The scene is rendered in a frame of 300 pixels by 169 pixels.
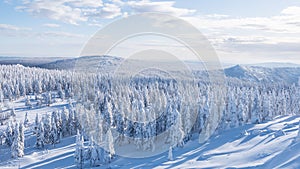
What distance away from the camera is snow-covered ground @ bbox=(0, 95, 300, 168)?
52.2 metres

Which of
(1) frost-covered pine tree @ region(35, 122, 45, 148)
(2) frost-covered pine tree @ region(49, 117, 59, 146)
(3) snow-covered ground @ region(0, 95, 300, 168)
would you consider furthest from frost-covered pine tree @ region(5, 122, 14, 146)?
(2) frost-covered pine tree @ region(49, 117, 59, 146)

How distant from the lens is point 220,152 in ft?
202

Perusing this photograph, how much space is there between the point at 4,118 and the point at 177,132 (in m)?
87.5

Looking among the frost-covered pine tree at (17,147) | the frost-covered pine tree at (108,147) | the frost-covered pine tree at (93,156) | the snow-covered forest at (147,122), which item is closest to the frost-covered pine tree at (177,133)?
the snow-covered forest at (147,122)

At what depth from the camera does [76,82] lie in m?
178

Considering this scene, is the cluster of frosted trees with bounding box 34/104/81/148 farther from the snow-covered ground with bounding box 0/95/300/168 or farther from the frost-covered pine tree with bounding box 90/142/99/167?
the frost-covered pine tree with bounding box 90/142/99/167

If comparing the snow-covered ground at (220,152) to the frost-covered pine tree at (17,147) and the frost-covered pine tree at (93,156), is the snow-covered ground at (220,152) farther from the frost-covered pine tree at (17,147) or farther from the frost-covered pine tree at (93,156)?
the frost-covered pine tree at (93,156)

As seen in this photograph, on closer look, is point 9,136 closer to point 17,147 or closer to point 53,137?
point 53,137

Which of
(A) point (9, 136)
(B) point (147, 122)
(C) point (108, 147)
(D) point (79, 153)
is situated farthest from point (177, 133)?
(A) point (9, 136)

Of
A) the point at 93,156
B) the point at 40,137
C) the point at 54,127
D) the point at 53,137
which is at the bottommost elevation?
the point at 53,137

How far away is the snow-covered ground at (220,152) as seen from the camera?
52250 mm

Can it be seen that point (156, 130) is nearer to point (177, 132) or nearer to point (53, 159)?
point (177, 132)

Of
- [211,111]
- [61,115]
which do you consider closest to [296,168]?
[211,111]

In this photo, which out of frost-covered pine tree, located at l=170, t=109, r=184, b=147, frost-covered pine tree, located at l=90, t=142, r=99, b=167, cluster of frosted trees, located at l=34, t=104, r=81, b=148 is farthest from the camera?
cluster of frosted trees, located at l=34, t=104, r=81, b=148
